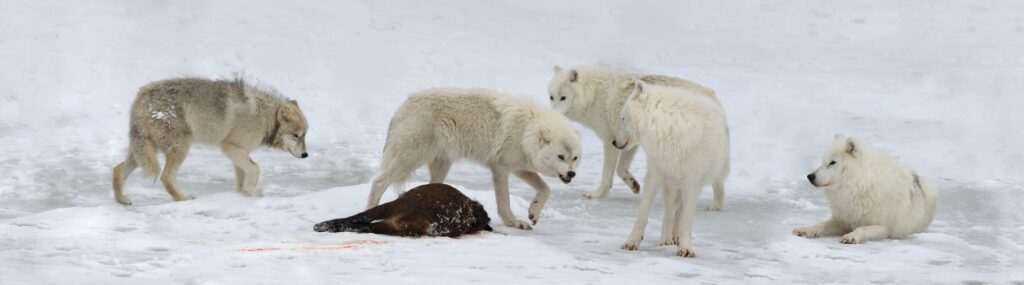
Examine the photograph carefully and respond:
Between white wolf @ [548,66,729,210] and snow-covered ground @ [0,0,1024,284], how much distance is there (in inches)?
14.4

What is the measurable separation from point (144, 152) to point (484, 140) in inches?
117

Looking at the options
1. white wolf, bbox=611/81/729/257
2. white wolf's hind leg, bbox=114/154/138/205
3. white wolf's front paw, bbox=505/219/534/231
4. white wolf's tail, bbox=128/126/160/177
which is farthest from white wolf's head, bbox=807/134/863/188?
white wolf's hind leg, bbox=114/154/138/205

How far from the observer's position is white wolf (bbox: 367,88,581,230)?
8.65 meters

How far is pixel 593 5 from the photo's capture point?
24.4 meters

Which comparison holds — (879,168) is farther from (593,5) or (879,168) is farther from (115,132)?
(593,5)

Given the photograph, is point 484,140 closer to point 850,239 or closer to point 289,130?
point 289,130

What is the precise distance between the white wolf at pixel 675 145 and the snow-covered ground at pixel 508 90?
0.30 metres

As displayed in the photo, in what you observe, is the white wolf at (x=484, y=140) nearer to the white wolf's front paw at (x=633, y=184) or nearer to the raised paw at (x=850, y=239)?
the raised paw at (x=850, y=239)

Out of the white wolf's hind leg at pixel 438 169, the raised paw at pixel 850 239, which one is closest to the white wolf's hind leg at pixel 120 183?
the white wolf's hind leg at pixel 438 169

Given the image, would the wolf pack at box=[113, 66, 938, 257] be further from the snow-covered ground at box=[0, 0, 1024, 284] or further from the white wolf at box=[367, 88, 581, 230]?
the snow-covered ground at box=[0, 0, 1024, 284]

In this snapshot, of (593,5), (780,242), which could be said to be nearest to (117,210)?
(780,242)

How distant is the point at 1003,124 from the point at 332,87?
10292mm

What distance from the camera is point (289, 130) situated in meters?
10.2

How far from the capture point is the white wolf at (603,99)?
36.8 ft
